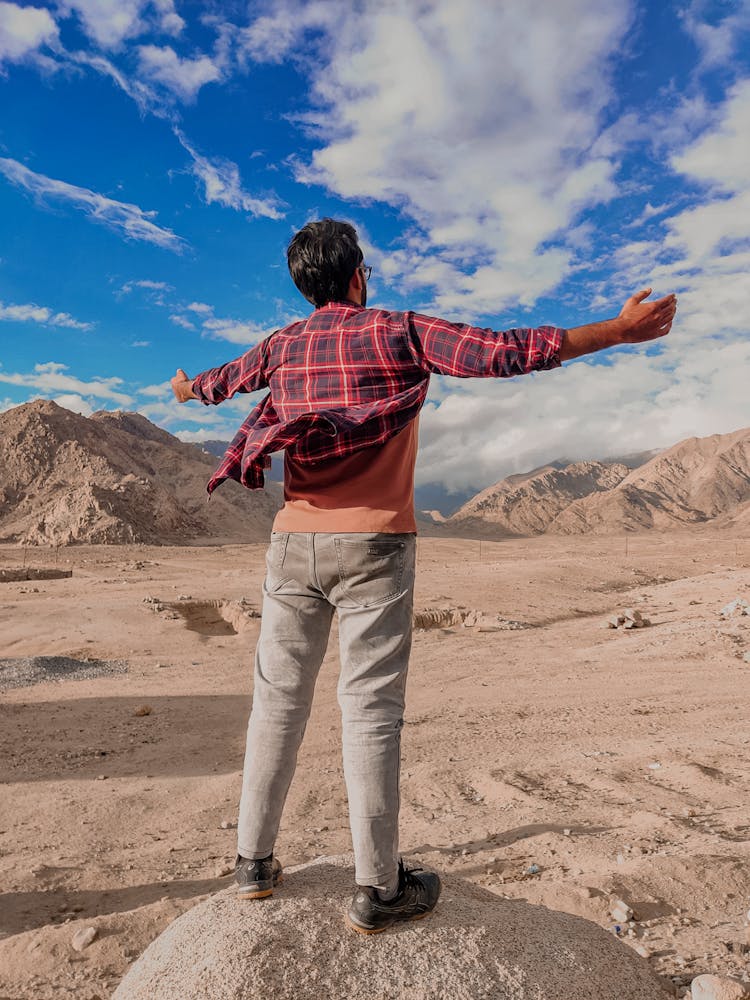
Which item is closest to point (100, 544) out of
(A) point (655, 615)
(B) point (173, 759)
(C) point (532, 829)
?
(A) point (655, 615)

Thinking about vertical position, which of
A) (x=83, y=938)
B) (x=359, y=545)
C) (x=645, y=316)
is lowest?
(x=83, y=938)

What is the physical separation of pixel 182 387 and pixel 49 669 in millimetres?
7546

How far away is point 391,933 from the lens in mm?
1990

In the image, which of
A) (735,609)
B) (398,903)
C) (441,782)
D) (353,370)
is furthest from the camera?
(735,609)

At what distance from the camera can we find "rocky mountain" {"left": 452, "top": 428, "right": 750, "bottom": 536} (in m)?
62.1

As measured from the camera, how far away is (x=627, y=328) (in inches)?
76.0

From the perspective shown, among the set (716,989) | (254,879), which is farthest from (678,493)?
(254,879)

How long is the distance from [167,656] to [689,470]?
3380 inches

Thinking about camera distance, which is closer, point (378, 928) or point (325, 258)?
point (378, 928)

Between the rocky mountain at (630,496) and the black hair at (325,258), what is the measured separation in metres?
52.8

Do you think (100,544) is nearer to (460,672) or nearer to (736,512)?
(460,672)

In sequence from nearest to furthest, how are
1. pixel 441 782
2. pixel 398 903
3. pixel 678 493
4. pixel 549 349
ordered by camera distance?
pixel 549 349
pixel 398 903
pixel 441 782
pixel 678 493

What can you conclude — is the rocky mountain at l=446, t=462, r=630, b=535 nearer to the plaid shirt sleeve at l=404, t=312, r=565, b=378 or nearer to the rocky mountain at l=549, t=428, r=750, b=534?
the rocky mountain at l=549, t=428, r=750, b=534

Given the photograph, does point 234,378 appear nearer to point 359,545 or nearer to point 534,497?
point 359,545
